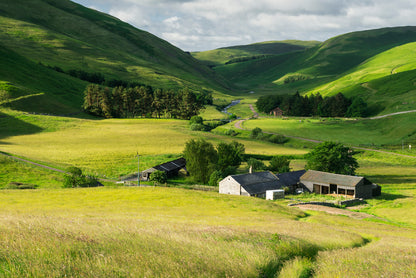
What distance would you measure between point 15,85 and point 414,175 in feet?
544

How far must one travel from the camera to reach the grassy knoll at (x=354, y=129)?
128500 millimetres

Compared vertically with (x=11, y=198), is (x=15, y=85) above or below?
above

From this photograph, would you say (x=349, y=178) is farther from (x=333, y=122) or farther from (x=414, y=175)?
(x=333, y=122)

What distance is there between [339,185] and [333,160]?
12683 mm

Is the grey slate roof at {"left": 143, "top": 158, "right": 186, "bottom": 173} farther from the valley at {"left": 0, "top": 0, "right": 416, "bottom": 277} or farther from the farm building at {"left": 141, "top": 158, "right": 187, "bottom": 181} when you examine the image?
the valley at {"left": 0, "top": 0, "right": 416, "bottom": 277}

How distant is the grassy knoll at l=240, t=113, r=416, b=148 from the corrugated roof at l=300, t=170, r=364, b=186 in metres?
56.0

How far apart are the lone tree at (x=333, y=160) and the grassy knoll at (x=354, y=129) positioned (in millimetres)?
46366

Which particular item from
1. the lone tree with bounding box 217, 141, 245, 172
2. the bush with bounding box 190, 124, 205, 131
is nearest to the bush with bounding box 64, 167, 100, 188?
the lone tree with bounding box 217, 141, 245, 172

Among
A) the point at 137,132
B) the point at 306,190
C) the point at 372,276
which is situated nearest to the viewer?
the point at 372,276

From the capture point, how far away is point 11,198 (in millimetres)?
48125

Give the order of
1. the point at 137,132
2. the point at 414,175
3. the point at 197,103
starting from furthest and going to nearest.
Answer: the point at 197,103 < the point at 137,132 < the point at 414,175

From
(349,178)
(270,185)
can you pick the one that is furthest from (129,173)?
(349,178)

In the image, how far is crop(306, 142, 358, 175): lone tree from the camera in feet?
260

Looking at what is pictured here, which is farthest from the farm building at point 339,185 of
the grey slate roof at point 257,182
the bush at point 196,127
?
the bush at point 196,127
